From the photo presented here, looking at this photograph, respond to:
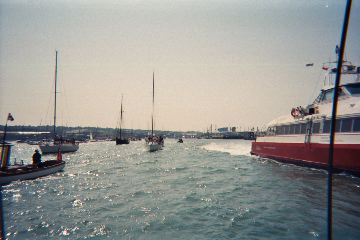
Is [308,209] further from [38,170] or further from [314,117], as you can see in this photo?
[38,170]

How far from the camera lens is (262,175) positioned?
20.5 meters

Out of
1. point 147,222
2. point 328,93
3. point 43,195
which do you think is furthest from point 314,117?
point 43,195

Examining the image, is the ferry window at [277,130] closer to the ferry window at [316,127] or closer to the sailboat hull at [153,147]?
the ferry window at [316,127]

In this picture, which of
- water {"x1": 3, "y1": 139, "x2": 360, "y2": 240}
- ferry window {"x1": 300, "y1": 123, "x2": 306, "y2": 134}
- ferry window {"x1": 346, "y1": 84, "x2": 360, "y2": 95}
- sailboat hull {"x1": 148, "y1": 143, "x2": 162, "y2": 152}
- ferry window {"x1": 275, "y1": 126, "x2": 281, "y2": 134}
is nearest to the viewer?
water {"x1": 3, "y1": 139, "x2": 360, "y2": 240}

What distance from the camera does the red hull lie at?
16.2 m

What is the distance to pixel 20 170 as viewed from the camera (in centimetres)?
2005

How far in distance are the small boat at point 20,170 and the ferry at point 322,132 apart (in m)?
21.9

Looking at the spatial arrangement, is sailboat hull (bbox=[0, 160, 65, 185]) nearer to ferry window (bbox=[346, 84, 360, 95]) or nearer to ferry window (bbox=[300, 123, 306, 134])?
ferry window (bbox=[300, 123, 306, 134])

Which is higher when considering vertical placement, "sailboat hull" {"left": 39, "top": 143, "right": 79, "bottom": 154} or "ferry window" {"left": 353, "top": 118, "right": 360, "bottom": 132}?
"ferry window" {"left": 353, "top": 118, "right": 360, "bottom": 132}

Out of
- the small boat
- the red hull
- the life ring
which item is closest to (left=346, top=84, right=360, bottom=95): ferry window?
the red hull

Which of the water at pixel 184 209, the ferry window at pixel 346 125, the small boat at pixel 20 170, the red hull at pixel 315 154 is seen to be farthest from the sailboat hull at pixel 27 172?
the ferry window at pixel 346 125

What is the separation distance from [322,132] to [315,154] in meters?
1.83

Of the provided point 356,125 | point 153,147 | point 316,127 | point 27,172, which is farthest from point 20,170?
point 153,147

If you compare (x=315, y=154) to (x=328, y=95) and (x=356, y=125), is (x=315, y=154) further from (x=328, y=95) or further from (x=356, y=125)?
(x=328, y=95)
